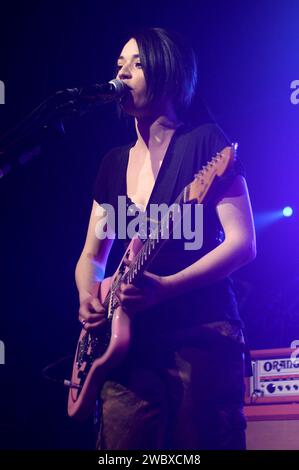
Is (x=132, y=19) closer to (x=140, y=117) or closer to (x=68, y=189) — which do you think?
(x=68, y=189)

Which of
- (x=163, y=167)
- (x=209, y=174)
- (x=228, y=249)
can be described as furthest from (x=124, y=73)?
(x=228, y=249)

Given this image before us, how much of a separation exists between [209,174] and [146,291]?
359 millimetres

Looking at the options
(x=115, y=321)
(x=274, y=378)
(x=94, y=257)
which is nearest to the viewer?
(x=115, y=321)

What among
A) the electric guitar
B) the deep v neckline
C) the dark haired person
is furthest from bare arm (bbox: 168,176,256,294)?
the deep v neckline

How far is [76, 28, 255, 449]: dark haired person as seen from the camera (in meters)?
1.72

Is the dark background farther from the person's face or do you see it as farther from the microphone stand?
the microphone stand

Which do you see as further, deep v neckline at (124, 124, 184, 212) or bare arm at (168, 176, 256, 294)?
deep v neckline at (124, 124, 184, 212)

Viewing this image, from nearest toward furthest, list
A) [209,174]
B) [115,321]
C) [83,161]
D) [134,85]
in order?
[209,174], [115,321], [134,85], [83,161]

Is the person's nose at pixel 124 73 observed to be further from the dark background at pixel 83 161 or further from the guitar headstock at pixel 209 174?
the dark background at pixel 83 161

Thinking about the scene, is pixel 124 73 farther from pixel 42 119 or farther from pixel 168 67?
pixel 42 119

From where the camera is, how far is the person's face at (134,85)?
2.09m

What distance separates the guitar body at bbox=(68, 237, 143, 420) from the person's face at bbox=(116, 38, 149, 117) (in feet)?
1.58

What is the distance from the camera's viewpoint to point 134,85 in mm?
2100

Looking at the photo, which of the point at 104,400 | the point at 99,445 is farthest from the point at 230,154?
the point at 99,445
